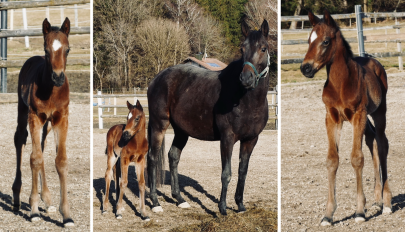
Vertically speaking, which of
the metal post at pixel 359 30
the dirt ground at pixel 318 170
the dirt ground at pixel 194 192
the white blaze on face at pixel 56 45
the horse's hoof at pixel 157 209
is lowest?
the dirt ground at pixel 194 192

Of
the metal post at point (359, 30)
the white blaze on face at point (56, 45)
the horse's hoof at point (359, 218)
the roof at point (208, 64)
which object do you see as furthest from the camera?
the metal post at point (359, 30)

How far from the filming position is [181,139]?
599 cm

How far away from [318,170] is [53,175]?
4364 millimetres

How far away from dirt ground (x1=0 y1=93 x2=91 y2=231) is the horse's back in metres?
1.33

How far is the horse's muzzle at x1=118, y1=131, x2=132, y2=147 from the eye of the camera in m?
4.56

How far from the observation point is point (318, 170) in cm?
714

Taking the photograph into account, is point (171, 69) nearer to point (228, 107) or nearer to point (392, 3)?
point (228, 107)

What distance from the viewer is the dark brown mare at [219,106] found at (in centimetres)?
443

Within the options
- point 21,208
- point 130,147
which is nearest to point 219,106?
point 130,147

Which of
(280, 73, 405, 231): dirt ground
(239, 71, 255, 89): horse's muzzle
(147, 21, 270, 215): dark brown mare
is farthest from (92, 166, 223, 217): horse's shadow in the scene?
(239, 71, 255, 89): horse's muzzle

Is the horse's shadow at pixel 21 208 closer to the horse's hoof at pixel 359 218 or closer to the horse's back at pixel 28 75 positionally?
the horse's back at pixel 28 75

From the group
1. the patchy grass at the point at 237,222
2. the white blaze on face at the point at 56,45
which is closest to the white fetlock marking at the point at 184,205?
the patchy grass at the point at 237,222

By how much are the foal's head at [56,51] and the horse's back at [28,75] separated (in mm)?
511

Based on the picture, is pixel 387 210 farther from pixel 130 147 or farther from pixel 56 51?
pixel 56 51
